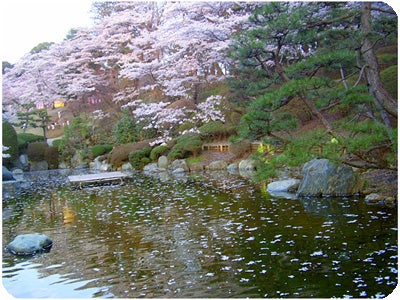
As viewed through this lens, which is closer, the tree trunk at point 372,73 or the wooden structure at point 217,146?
the tree trunk at point 372,73

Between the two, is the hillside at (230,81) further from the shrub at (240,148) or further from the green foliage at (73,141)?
the shrub at (240,148)

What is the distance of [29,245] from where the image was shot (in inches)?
202

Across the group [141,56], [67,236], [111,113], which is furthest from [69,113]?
[67,236]

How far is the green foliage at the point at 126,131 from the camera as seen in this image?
17094mm

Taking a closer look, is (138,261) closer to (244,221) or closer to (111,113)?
(244,221)

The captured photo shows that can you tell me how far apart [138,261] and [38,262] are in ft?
3.91

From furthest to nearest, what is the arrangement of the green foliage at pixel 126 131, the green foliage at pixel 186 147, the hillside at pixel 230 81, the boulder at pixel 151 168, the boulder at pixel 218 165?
the green foliage at pixel 126 131
the boulder at pixel 151 168
the green foliage at pixel 186 147
the boulder at pixel 218 165
the hillside at pixel 230 81

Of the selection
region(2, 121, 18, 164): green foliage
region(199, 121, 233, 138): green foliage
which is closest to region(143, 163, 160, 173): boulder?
region(199, 121, 233, 138): green foliage

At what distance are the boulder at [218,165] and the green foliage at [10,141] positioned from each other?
30.5 ft

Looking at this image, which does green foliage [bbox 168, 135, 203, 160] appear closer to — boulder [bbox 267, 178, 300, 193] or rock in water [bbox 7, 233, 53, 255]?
boulder [bbox 267, 178, 300, 193]

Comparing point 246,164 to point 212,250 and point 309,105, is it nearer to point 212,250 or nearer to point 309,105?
point 309,105

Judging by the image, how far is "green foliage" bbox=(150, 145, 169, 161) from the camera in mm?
15180

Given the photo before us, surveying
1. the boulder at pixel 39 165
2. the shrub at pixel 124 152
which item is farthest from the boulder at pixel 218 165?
the boulder at pixel 39 165

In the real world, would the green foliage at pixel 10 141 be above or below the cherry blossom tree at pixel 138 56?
below
